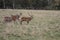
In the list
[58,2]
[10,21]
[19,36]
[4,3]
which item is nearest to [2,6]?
[4,3]

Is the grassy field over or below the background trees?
over

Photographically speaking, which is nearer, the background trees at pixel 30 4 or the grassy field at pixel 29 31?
the grassy field at pixel 29 31

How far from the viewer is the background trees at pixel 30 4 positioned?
131 feet

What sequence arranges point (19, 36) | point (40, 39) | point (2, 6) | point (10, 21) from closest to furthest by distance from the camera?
point (40, 39)
point (19, 36)
point (10, 21)
point (2, 6)

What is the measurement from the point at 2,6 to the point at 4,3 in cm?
92

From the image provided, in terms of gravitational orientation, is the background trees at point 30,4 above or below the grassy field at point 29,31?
below

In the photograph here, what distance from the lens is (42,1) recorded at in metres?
41.5

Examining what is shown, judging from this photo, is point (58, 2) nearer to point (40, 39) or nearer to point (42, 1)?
point (42, 1)

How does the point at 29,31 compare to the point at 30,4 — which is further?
the point at 30,4

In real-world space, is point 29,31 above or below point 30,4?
above

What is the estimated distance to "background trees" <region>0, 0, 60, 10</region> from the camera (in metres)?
40.0

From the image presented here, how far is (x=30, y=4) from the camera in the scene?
134 ft

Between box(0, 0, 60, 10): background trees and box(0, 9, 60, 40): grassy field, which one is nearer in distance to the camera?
box(0, 9, 60, 40): grassy field

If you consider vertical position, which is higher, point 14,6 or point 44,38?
point 44,38
